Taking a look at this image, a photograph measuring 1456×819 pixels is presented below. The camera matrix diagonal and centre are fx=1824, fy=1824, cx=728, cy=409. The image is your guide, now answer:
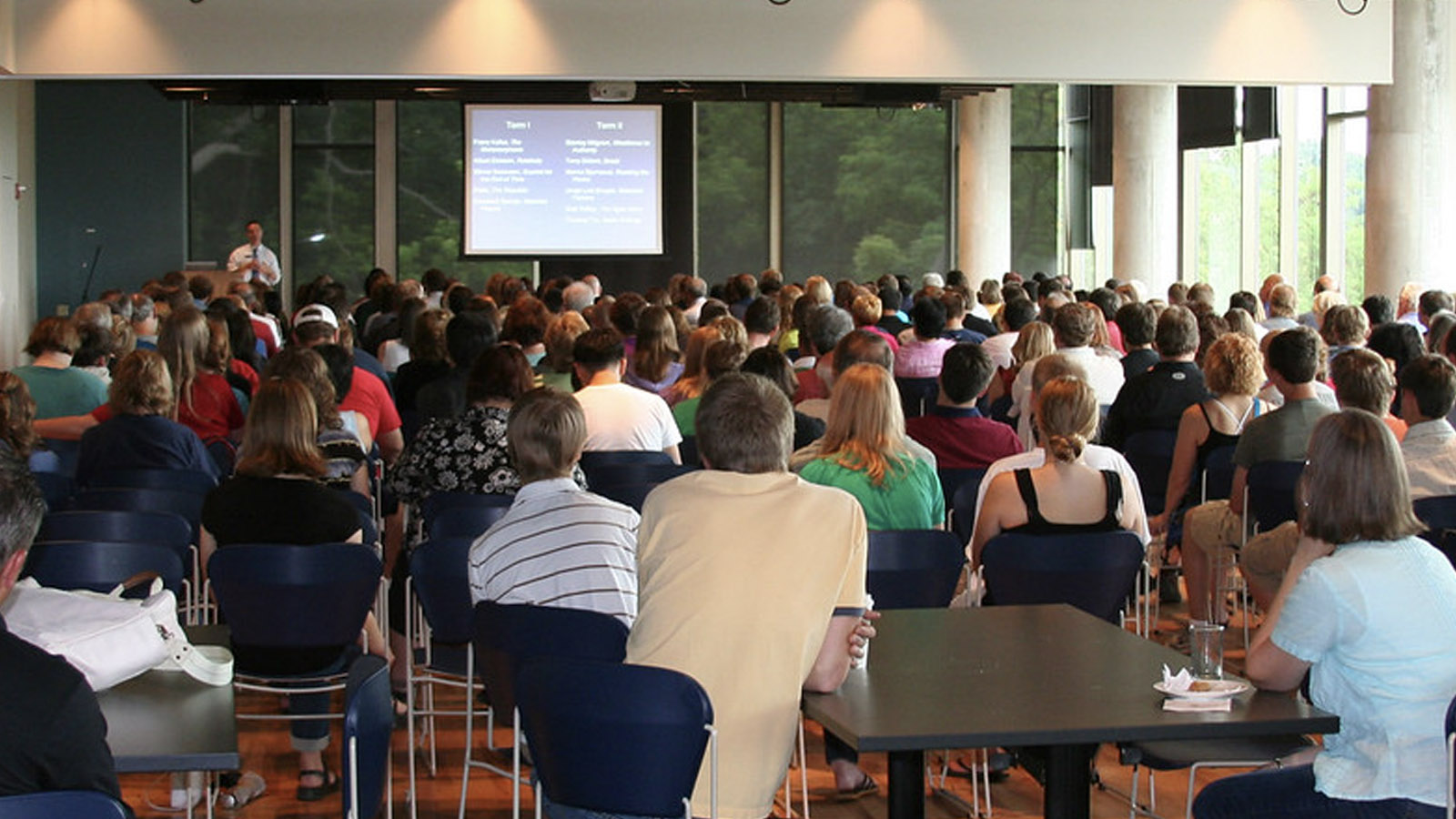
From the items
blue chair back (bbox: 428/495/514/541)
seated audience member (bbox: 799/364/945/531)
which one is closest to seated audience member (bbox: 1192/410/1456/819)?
seated audience member (bbox: 799/364/945/531)

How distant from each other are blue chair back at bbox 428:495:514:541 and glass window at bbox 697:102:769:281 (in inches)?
684

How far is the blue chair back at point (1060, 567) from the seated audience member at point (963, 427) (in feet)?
5.62

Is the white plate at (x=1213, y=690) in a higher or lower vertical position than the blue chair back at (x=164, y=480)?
lower

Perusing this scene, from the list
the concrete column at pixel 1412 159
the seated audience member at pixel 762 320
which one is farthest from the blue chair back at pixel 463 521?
the concrete column at pixel 1412 159

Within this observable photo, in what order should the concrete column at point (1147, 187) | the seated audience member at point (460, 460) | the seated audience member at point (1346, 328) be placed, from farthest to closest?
the concrete column at point (1147, 187) → the seated audience member at point (1346, 328) → the seated audience member at point (460, 460)

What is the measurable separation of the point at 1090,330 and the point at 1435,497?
3275mm

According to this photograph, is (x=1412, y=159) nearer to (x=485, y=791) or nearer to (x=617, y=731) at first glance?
(x=485, y=791)

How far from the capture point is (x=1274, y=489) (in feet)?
22.6

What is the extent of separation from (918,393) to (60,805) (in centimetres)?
754

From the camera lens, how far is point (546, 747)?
3510 mm

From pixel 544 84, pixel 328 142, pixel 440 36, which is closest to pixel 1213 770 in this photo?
pixel 440 36

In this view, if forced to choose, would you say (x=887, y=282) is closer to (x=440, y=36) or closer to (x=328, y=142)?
(x=440, y=36)

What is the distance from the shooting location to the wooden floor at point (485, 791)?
5.49 meters

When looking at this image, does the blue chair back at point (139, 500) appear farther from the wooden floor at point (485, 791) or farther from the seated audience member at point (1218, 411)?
the seated audience member at point (1218, 411)
